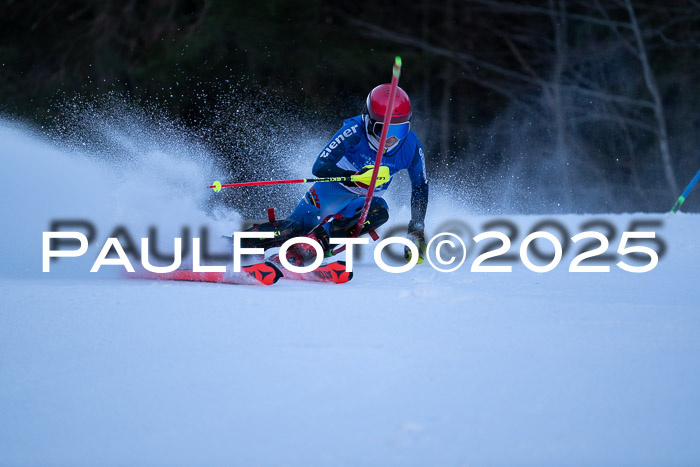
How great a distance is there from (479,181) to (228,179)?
502cm

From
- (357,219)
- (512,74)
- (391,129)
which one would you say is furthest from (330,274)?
(512,74)

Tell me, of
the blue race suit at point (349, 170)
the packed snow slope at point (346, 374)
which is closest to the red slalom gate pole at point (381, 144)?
the blue race suit at point (349, 170)

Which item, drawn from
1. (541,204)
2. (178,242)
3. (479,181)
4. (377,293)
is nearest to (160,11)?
(479,181)

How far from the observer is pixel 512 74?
15508 millimetres

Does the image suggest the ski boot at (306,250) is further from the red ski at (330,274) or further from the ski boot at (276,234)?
the red ski at (330,274)

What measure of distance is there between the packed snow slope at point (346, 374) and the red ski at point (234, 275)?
5.0 inches

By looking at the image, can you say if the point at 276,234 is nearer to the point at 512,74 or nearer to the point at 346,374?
the point at 346,374

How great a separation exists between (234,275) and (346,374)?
1.90 meters

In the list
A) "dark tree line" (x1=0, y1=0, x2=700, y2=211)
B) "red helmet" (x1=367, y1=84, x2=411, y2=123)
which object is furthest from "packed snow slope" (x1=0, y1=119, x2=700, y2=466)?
"dark tree line" (x1=0, y1=0, x2=700, y2=211)

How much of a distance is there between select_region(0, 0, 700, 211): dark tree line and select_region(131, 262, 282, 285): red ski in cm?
967

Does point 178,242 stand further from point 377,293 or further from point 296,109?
point 296,109

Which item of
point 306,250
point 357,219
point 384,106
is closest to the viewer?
point 384,106

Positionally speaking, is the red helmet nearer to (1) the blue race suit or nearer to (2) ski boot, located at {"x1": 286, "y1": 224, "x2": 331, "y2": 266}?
(1) the blue race suit

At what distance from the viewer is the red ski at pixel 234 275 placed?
4.17 meters
